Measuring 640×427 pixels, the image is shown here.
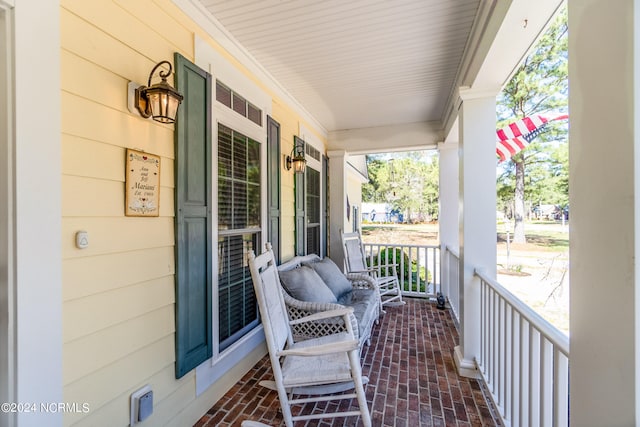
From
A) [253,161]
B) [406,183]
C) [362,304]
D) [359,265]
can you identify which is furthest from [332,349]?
[406,183]

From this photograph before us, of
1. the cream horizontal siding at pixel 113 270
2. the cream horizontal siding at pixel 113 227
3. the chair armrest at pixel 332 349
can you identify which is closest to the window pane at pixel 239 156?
the cream horizontal siding at pixel 113 227

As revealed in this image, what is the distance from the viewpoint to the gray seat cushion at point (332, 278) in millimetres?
3428

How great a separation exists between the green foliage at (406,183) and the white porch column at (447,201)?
12580mm

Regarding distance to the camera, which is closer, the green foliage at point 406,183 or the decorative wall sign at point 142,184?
the decorative wall sign at point 142,184

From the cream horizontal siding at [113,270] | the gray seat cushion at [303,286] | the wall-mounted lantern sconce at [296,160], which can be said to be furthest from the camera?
the wall-mounted lantern sconce at [296,160]

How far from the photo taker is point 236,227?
2586mm

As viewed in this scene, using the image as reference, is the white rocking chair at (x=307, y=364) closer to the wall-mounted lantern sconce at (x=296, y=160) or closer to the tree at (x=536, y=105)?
the wall-mounted lantern sconce at (x=296, y=160)

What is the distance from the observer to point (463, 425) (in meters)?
1.97

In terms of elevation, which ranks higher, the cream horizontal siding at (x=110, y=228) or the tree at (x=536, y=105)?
the tree at (x=536, y=105)

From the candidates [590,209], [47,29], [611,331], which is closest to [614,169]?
[590,209]

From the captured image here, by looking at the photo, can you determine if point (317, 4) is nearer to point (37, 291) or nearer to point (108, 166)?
point (108, 166)

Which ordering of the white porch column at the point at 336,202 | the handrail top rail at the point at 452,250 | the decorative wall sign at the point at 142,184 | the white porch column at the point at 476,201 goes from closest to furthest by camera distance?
the decorative wall sign at the point at 142,184 → the white porch column at the point at 476,201 → the handrail top rail at the point at 452,250 → the white porch column at the point at 336,202

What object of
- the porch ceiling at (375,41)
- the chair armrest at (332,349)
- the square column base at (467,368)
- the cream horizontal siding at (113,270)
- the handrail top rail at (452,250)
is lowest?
the square column base at (467,368)

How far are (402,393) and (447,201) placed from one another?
320 cm
